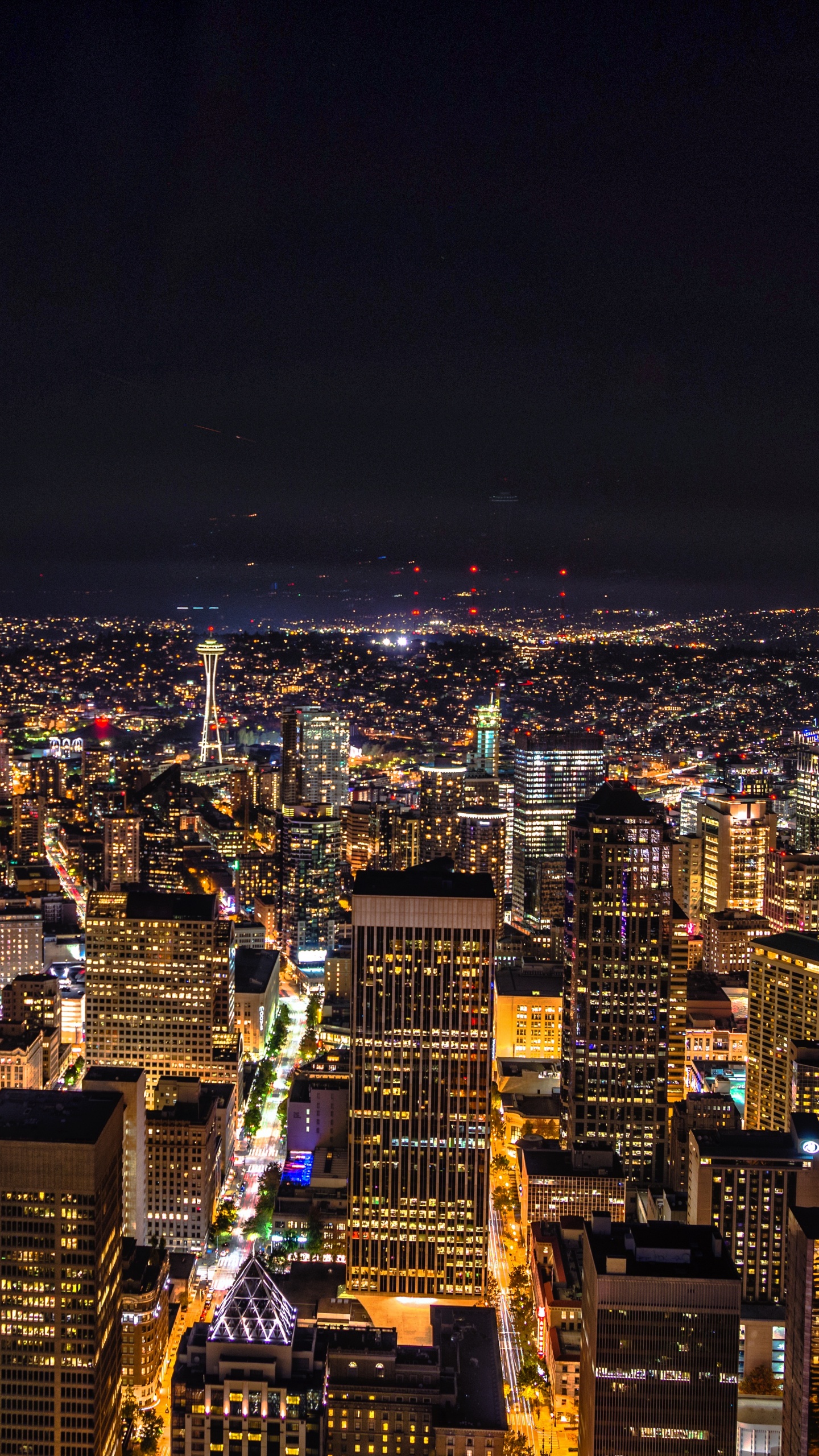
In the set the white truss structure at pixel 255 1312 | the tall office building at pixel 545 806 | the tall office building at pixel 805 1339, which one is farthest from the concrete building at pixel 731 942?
the white truss structure at pixel 255 1312

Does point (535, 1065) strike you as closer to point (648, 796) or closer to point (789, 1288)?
point (648, 796)

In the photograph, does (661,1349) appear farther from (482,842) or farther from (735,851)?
(482,842)

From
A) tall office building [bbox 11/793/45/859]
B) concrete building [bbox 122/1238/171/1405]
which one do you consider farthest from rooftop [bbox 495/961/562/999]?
tall office building [bbox 11/793/45/859]

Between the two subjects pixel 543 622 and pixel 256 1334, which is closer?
pixel 256 1334

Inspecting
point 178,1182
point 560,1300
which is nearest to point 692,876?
point 178,1182

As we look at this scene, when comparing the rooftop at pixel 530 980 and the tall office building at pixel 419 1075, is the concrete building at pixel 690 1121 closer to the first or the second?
the tall office building at pixel 419 1075

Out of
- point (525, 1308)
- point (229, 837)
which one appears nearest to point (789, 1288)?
point (525, 1308)

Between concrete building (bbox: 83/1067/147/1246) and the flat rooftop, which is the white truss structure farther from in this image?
concrete building (bbox: 83/1067/147/1246)
